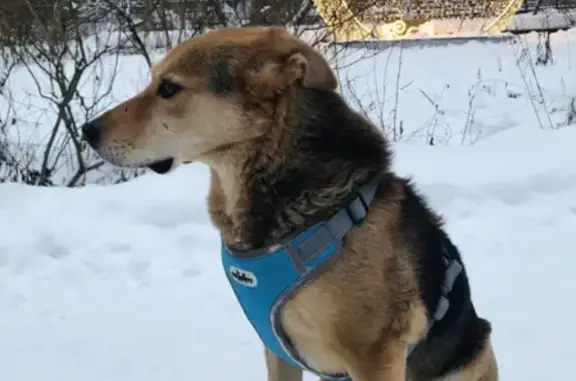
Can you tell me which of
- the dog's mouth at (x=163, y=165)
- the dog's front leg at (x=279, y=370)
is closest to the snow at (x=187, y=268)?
the dog's front leg at (x=279, y=370)

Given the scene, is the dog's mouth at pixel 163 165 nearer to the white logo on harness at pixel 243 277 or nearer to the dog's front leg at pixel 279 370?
the white logo on harness at pixel 243 277

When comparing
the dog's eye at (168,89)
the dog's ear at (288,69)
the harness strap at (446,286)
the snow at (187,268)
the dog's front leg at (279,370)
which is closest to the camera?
the dog's ear at (288,69)

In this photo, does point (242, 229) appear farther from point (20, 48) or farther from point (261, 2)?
point (261, 2)

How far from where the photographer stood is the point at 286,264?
2518 millimetres

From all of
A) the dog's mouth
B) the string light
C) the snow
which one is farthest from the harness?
the string light

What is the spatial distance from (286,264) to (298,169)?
278mm

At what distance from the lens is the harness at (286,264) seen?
8.26 feet

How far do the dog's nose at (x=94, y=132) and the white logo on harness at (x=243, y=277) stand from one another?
0.55 m

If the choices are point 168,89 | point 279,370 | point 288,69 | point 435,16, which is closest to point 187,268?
point 279,370

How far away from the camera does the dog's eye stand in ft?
8.54

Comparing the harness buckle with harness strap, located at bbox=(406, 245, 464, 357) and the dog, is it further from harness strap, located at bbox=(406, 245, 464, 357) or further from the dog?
harness strap, located at bbox=(406, 245, 464, 357)

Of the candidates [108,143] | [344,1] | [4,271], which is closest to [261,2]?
[344,1]

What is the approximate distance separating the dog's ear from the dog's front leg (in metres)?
0.99

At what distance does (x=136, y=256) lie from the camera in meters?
4.79
